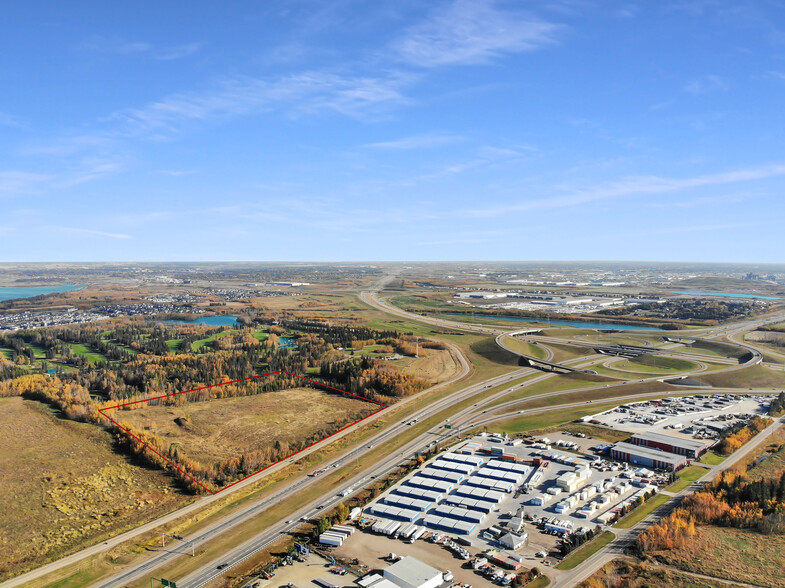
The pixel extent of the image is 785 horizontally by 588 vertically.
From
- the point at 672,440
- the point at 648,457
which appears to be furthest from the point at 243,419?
the point at 672,440

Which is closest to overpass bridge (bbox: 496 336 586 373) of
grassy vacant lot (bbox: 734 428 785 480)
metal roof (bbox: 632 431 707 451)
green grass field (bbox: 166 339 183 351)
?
metal roof (bbox: 632 431 707 451)

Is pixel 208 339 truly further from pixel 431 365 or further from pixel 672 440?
pixel 672 440

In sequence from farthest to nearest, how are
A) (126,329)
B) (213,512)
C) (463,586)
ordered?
(126,329)
(213,512)
(463,586)

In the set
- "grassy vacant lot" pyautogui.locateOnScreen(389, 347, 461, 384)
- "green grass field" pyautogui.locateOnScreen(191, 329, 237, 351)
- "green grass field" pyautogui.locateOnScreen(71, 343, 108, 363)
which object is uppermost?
"green grass field" pyautogui.locateOnScreen(191, 329, 237, 351)

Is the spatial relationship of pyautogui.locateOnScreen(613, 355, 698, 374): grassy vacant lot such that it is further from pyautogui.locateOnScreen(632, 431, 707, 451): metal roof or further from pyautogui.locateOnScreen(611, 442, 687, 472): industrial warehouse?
pyautogui.locateOnScreen(611, 442, 687, 472): industrial warehouse

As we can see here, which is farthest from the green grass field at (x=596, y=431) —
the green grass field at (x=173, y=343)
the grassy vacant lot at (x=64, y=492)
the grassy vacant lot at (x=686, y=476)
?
the green grass field at (x=173, y=343)

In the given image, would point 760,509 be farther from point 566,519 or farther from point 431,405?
point 431,405

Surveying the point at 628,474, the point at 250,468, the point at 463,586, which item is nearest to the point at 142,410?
the point at 250,468
